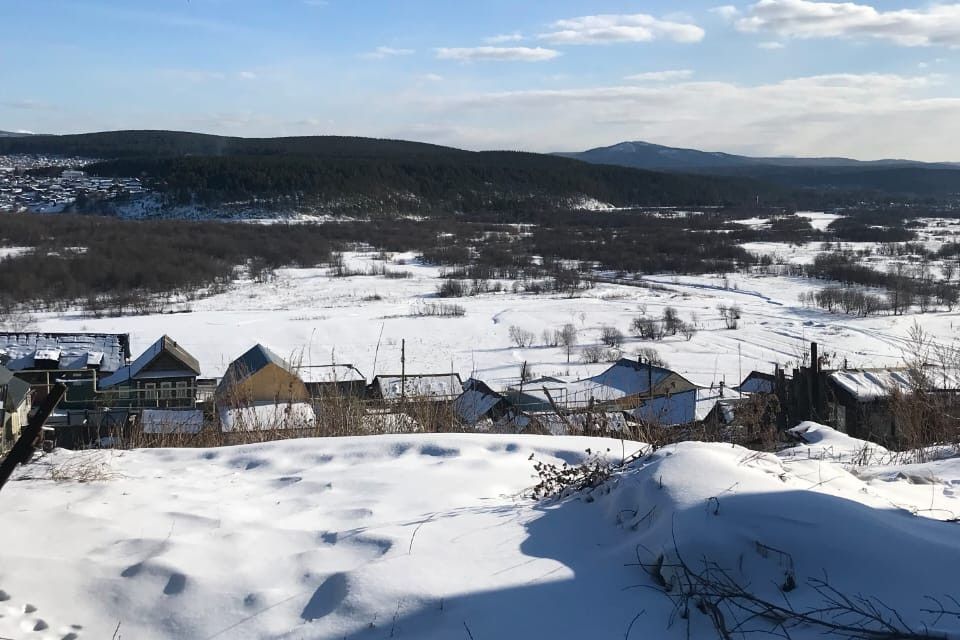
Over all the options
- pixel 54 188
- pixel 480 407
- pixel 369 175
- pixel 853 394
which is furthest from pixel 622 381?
pixel 54 188

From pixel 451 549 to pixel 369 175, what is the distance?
111 meters

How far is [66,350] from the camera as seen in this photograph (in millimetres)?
18969

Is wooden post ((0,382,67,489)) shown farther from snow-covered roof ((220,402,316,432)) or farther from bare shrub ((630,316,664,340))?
bare shrub ((630,316,664,340))

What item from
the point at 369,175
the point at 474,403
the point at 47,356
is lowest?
the point at 47,356

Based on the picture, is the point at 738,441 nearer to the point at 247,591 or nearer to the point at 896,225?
the point at 247,591

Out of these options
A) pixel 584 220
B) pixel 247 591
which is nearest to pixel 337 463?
pixel 247 591

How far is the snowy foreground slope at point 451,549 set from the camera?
7.62 feet

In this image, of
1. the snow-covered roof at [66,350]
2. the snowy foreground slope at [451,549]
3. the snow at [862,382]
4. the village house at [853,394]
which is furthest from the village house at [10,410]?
the snow at [862,382]

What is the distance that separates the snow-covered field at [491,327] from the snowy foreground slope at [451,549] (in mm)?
16968

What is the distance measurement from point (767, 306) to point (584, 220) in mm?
59456

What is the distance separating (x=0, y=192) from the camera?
94062 millimetres

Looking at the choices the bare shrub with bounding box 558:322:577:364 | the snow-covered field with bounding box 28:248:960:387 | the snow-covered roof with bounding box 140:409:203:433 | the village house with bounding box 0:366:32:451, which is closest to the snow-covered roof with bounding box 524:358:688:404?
the snow-covered field with bounding box 28:248:960:387

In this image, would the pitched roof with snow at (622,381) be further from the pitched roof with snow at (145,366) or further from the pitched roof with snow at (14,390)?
the pitched roof with snow at (14,390)

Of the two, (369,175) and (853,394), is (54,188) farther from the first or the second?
(853,394)
